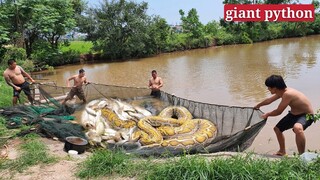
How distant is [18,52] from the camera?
17.2 meters

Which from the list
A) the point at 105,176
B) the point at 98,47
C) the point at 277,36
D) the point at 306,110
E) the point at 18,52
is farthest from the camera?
the point at 277,36

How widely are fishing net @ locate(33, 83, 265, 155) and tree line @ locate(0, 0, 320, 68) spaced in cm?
1070

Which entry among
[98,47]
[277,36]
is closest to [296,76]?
[98,47]

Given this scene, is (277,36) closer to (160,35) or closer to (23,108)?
(160,35)

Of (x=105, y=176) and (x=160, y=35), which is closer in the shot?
(x=105, y=176)

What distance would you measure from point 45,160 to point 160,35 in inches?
1011

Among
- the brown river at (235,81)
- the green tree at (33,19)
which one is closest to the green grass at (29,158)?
the brown river at (235,81)

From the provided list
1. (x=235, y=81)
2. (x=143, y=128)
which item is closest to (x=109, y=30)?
(x=235, y=81)

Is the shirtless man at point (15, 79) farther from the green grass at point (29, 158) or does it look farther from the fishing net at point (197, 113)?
the green grass at point (29, 158)

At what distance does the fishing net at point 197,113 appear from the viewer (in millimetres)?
4789

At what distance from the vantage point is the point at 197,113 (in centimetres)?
639

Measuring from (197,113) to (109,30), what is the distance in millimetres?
20655

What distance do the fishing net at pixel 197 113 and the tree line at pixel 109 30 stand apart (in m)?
10.7

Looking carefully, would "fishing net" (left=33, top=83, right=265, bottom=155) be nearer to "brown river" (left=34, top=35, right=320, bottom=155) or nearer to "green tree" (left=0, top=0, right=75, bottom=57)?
"brown river" (left=34, top=35, right=320, bottom=155)
